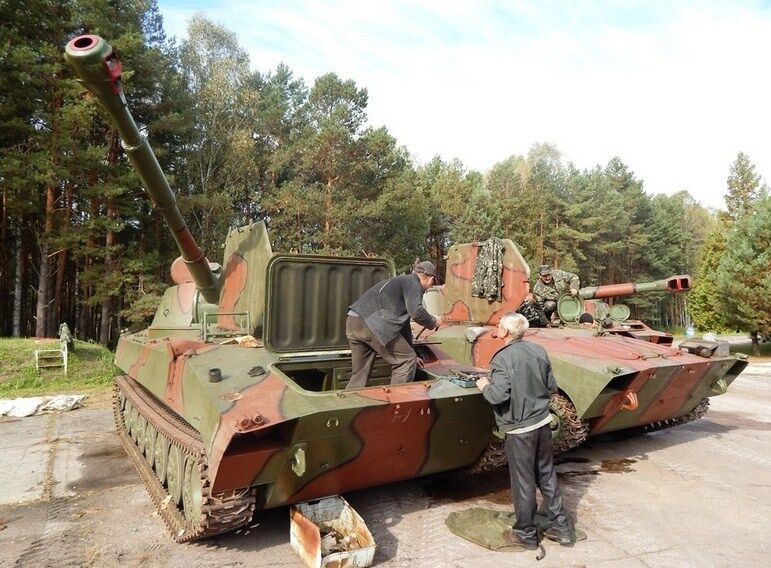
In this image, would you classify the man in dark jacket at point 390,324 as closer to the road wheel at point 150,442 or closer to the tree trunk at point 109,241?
the road wheel at point 150,442

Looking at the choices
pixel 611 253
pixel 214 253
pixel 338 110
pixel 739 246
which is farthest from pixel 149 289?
pixel 611 253

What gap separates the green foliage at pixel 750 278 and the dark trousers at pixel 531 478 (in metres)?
18.4

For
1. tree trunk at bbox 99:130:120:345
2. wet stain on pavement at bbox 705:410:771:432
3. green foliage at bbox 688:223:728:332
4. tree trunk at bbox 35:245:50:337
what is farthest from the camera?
green foliage at bbox 688:223:728:332

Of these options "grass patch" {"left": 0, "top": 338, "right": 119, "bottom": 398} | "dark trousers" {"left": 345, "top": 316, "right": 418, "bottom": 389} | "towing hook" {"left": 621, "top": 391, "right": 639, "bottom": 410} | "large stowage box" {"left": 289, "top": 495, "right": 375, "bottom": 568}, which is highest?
"dark trousers" {"left": 345, "top": 316, "right": 418, "bottom": 389}

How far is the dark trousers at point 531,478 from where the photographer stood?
4.03 m

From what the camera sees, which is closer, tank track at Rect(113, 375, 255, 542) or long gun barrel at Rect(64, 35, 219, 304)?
tank track at Rect(113, 375, 255, 542)

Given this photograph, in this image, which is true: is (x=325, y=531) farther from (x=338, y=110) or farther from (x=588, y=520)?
(x=338, y=110)

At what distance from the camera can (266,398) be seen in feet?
12.6

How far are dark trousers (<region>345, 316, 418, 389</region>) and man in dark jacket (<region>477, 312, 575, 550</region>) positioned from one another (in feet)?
2.93

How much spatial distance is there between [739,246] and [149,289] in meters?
19.7

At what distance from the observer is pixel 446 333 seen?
8156mm

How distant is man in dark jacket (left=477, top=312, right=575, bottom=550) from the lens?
400 centimetres

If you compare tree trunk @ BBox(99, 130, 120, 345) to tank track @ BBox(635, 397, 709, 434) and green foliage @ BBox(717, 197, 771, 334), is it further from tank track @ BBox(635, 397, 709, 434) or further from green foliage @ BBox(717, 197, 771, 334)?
green foliage @ BBox(717, 197, 771, 334)

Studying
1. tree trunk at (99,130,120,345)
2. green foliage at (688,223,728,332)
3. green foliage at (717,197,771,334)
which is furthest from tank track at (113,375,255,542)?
green foliage at (688,223,728,332)
